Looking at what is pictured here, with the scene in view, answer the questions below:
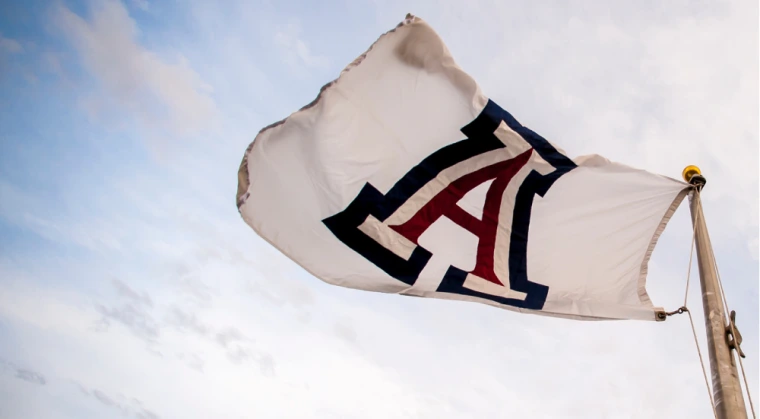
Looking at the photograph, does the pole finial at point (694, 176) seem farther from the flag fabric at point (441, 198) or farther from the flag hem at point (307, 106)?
the flag hem at point (307, 106)

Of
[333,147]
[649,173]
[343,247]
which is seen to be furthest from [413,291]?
[649,173]

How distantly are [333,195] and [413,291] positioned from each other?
5.30 feet

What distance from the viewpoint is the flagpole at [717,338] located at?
4.46 m

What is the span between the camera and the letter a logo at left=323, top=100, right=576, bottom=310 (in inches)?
246

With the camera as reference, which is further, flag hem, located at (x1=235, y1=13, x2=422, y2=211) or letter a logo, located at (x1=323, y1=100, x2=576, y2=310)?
letter a logo, located at (x1=323, y1=100, x2=576, y2=310)

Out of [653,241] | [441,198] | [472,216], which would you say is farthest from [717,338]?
[441,198]

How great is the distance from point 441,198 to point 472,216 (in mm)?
496

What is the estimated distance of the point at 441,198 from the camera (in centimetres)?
648

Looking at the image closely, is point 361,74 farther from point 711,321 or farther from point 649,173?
point 711,321

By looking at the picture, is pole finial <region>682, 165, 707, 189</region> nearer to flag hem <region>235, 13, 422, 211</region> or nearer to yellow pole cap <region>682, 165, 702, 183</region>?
yellow pole cap <region>682, 165, 702, 183</region>

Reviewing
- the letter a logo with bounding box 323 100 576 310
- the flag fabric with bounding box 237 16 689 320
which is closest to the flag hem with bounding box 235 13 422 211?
the flag fabric with bounding box 237 16 689 320

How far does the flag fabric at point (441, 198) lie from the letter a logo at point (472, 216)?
2 centimetres

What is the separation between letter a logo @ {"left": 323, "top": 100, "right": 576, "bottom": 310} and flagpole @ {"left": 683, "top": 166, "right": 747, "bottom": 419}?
5.66 ft

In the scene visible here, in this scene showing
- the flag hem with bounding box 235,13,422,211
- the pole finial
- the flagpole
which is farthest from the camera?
the pole finial
